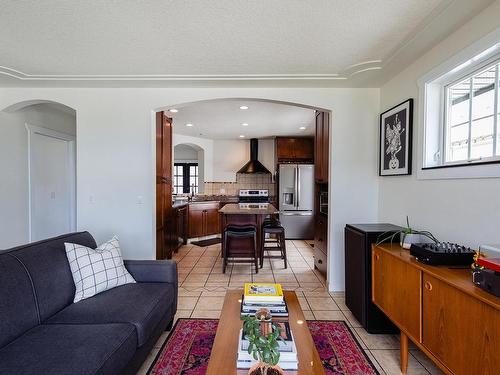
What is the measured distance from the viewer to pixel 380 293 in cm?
214

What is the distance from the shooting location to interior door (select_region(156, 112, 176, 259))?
365 cm

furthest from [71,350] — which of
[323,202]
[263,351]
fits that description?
[323,202]

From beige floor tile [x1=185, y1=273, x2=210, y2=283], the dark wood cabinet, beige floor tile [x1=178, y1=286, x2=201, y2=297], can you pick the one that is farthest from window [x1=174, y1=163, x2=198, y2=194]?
beige floor tile [x1=178, y1=286, x2=201, y2=297]

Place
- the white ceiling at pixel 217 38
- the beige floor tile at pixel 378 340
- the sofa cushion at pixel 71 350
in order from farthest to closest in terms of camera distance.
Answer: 1. the beige floor tile at pixel 378 340
2. the white ceiling at pixel 217 38
3. the sofa cushion at pixel 71 350

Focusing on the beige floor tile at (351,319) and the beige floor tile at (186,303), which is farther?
the beige floor tile at (186,303)

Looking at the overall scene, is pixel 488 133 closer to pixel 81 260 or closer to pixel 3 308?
pixel 81 260

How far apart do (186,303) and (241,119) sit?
3.38m

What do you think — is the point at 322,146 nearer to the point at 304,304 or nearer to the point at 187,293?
the point at 304,304

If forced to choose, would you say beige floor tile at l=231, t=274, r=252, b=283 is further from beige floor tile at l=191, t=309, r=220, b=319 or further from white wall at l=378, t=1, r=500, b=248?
white wall at l=378, t=1, r=500, b=248

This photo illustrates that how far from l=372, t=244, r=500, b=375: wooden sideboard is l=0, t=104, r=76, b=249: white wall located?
4313 millimetres

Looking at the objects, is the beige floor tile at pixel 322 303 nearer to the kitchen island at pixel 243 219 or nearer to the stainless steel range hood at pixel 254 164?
the kitchen island at pixel 243 219

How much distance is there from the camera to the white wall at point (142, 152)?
3.19 m

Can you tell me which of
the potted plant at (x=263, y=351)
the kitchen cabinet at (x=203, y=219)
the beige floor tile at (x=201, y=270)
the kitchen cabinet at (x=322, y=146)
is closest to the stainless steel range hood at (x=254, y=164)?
the kitchen cabinet at (x=203, y=219)

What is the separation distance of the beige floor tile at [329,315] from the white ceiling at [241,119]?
105 inches
